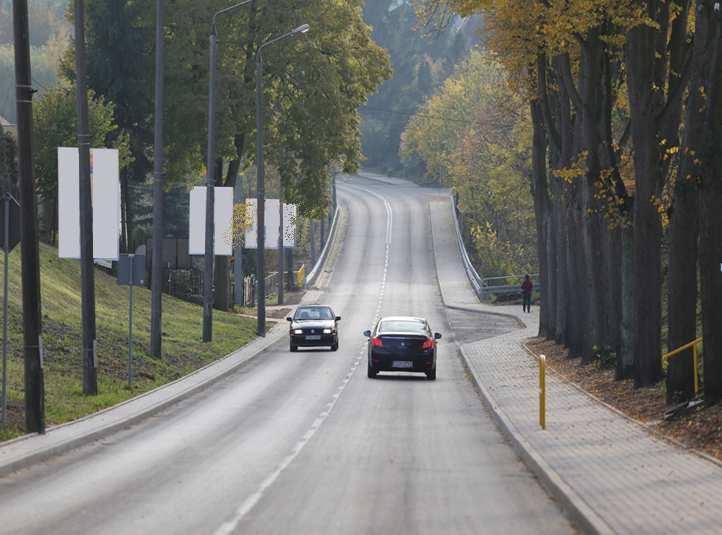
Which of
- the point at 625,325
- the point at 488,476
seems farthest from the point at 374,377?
the point at 488,476

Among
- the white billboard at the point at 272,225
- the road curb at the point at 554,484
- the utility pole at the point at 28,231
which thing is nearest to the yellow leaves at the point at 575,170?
the road curb at the point at 554,484

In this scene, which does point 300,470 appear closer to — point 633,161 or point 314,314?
point 633,161

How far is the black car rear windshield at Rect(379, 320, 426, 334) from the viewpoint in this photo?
1577 inches

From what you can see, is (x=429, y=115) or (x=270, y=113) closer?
(x=270, y=113)

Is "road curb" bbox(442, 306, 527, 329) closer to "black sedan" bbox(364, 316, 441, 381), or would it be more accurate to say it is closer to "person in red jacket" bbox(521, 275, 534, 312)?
"person in red jacket" bbox(521, 275, 534, 312)

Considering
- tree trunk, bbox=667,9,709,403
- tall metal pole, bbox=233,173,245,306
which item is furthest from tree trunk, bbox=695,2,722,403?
tall metal pole, bbox=233,173,245,306

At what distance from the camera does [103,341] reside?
129ft

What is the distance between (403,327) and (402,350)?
31.5 inches

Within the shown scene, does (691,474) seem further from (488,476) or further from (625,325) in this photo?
(625,325)

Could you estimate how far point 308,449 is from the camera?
22.6 m

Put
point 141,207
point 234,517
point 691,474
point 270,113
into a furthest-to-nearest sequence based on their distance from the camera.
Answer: point 141,207
point 270,113
point 691,474
point 234,517

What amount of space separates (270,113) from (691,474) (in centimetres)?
5148

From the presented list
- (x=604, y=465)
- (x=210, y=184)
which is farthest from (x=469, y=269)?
(x=604, y=465)

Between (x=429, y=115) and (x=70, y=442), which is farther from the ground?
(x=429, y=115)
